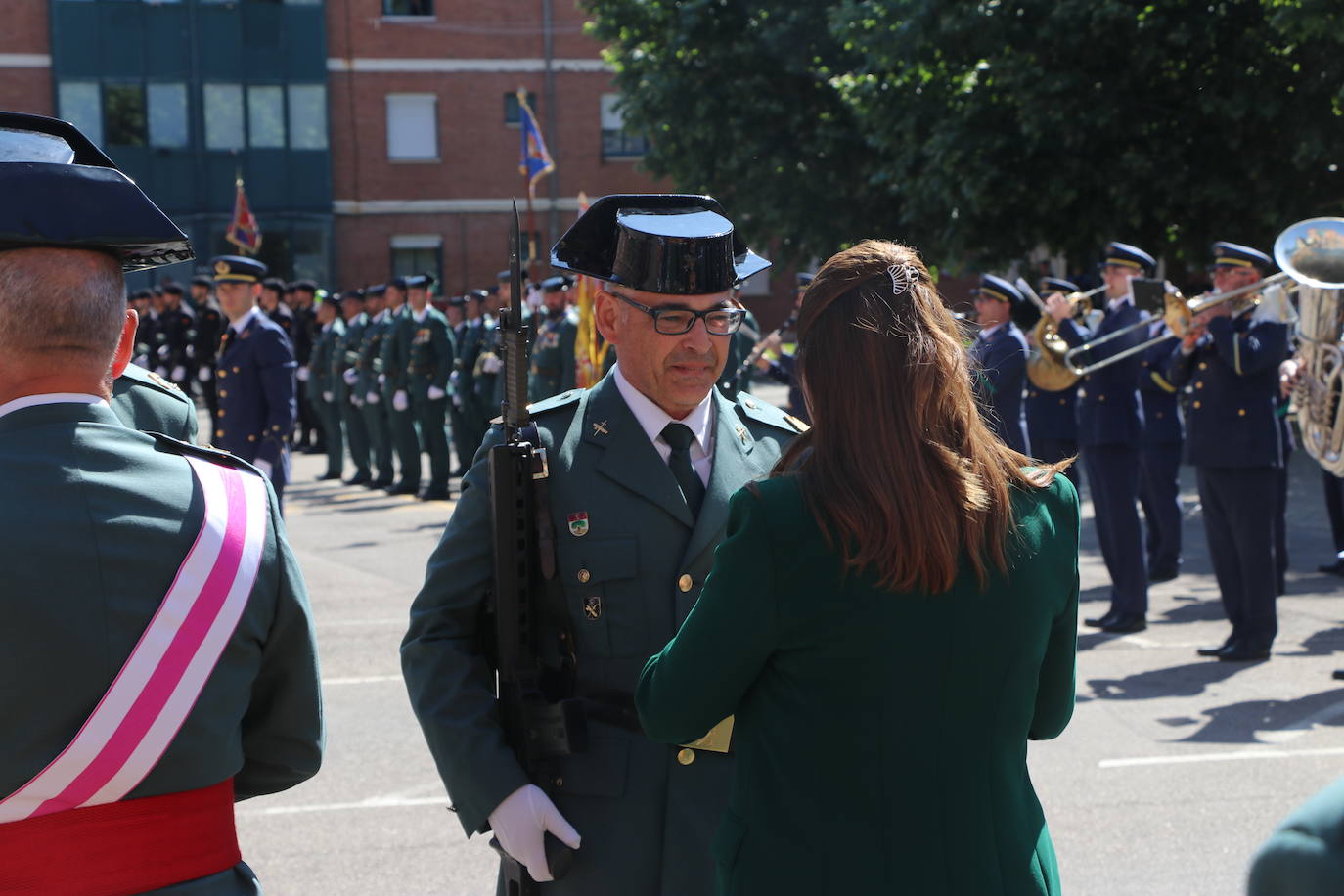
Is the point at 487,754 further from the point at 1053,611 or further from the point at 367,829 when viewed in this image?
the point at 367,829

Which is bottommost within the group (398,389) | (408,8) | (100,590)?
(398,389)

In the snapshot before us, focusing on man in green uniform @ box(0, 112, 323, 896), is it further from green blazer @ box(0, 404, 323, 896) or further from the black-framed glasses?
the black-framed glasses

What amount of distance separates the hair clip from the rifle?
2.46ft

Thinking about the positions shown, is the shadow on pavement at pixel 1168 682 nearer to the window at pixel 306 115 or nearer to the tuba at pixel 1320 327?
the tuba at pixel 1320 327

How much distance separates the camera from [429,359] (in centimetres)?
1683

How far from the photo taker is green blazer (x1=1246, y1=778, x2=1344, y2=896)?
115 cm

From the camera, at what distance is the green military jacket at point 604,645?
2779 mm

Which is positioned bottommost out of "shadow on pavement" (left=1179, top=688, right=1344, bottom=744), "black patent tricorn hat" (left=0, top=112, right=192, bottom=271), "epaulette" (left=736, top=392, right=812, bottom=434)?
"shadow on pavement" (left=1179, top=688, right=1344, bottom=744)

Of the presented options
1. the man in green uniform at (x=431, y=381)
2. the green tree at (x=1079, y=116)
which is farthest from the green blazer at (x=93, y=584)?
the green tree at (x=1079, y=116)

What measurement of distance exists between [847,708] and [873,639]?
109 millimetres

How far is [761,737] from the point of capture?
7.53 feet

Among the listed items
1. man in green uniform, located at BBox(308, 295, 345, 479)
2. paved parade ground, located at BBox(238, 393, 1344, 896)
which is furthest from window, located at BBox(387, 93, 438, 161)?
paved parade ground, located at BBox(238, 393, 1344, 896)

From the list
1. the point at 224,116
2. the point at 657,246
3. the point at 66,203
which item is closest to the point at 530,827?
the point at 657,246

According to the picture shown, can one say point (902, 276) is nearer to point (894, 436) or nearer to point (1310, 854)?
point (894, 436)
